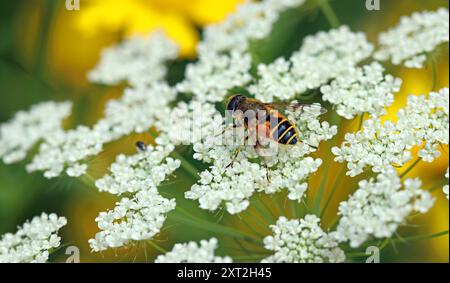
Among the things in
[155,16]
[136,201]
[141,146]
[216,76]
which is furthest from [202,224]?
[155,16]

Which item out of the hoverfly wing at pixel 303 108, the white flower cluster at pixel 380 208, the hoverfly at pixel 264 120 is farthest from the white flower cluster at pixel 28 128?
the white flower cluster at pixel 380 208

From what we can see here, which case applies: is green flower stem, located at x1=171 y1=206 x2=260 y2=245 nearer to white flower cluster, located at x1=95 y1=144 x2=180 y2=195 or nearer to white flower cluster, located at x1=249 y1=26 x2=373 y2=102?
white flower cluster, located at x1=95 y1=144 x2=180 y2=195

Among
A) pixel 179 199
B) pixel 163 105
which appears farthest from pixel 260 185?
pixel 163 105

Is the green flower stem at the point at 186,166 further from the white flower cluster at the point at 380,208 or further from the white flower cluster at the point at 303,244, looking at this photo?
the white flower cluster at the point at 380,208

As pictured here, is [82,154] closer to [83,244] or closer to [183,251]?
[83,244]

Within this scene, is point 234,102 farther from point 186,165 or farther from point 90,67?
point 90,67
